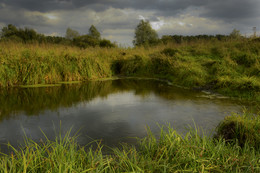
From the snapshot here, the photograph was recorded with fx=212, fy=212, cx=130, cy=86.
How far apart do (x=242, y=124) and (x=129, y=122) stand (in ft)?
7.43

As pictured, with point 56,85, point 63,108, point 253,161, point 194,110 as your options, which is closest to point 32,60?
point 56,85

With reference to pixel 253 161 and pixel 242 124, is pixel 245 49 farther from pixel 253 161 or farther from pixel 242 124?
pixel 253 161

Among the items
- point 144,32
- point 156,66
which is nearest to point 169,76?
point 156,66

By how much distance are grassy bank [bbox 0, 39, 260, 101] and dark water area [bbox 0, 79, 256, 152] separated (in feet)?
3.45

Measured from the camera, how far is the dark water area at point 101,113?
418cm

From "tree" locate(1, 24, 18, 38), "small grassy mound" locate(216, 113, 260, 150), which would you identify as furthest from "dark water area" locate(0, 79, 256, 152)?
"tree" locate(1, 24, 18, 38)

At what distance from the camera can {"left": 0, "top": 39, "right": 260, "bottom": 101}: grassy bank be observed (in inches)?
339

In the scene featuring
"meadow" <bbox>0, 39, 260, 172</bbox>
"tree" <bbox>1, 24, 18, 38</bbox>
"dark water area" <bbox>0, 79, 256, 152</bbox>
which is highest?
"tree" <bbox>1, 24, 18, 38</bbox>

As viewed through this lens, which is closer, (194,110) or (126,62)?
(194,110)

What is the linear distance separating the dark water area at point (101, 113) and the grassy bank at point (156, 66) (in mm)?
1050

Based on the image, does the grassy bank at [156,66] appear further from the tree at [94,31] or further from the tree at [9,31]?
the tree at [94,31]

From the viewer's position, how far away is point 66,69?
1058 cm

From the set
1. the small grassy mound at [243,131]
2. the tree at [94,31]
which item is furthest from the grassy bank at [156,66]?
the tree at [94,31]

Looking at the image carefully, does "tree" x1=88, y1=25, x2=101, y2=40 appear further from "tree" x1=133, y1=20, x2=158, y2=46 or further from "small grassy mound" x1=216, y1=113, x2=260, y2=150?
"small grassy mound" x1=216, y1=113, x2=260, y2=150
